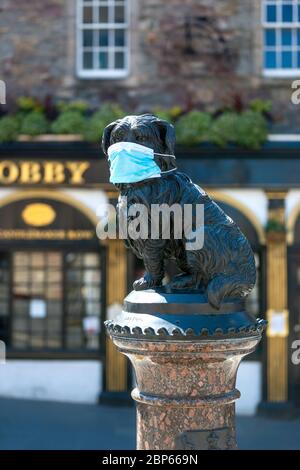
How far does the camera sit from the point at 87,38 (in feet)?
35.6

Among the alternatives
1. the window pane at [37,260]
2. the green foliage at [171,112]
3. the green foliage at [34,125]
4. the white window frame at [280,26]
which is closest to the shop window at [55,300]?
the window pane at [37,260]

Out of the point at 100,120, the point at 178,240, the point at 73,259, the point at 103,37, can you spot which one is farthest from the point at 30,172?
the point at 178,240

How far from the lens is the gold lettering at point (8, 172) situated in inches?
408

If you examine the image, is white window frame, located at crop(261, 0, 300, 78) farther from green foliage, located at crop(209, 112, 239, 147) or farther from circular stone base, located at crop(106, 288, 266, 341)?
circular stone base, located at crop(106, 288, 266, 341)

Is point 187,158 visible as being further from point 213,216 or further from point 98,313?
point 213,216

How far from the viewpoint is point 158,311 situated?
108 inches

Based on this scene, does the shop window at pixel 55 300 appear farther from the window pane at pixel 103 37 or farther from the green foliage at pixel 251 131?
the window pane at pixel 103 37

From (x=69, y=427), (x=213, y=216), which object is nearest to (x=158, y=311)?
(x=213, y=216)

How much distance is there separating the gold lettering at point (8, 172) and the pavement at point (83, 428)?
3.37 metres

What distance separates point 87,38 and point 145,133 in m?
8.40

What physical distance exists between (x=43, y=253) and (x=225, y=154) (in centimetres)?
316

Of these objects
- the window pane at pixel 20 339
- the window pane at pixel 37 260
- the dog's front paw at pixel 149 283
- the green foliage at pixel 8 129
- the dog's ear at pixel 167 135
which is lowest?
the window pane at pixel 20 339

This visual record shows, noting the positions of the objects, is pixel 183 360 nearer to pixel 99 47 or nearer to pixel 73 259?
pixel 73 259
